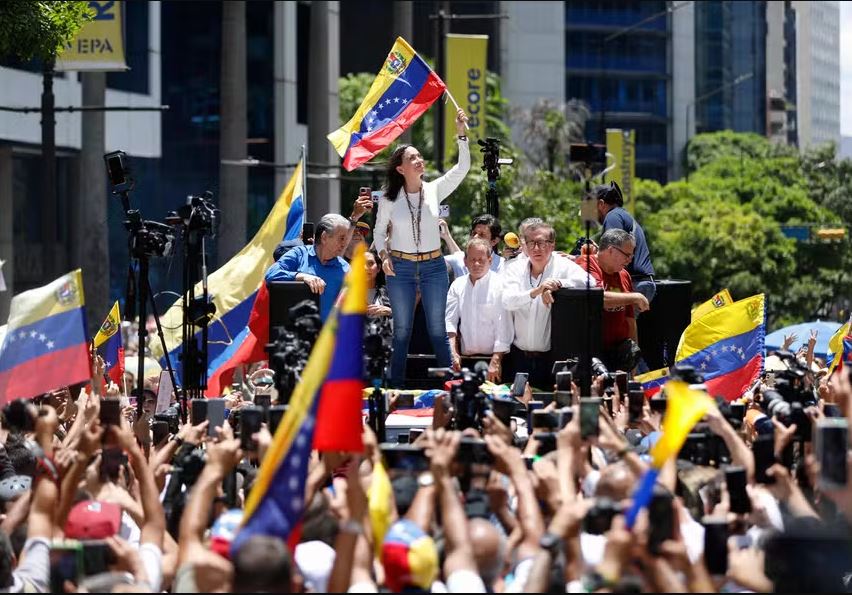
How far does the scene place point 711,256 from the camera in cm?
5541

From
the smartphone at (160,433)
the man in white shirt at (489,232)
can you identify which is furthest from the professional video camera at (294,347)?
the man in white shirt at (489,232)

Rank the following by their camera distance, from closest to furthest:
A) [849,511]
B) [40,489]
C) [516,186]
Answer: [849,511], [40,489], [516,186]

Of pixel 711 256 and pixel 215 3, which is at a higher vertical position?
pixel 215 3

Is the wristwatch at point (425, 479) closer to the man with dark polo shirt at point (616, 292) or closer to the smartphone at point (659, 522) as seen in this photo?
the smartphone at point (659, 522)

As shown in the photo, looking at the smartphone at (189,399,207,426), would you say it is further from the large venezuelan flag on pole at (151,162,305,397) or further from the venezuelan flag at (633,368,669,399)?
the large venezuelan flag on pole at (151,162,305,397)

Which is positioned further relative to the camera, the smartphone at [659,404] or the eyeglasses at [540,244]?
the eyeglasses at [540,244]

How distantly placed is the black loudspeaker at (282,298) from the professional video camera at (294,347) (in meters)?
3.42

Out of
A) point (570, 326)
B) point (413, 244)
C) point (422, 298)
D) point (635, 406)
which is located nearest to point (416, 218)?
point (413, 244)

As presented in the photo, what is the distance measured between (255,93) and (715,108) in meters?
74.4

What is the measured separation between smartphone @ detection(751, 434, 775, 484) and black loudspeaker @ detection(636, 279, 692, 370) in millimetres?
6893

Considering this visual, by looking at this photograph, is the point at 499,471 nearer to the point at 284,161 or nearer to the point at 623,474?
the point at 623,474

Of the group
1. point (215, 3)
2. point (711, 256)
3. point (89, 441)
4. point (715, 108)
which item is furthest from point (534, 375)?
point (715, 108)

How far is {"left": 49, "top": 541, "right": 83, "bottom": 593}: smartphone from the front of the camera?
6582 mm

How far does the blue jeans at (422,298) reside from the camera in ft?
41.6
